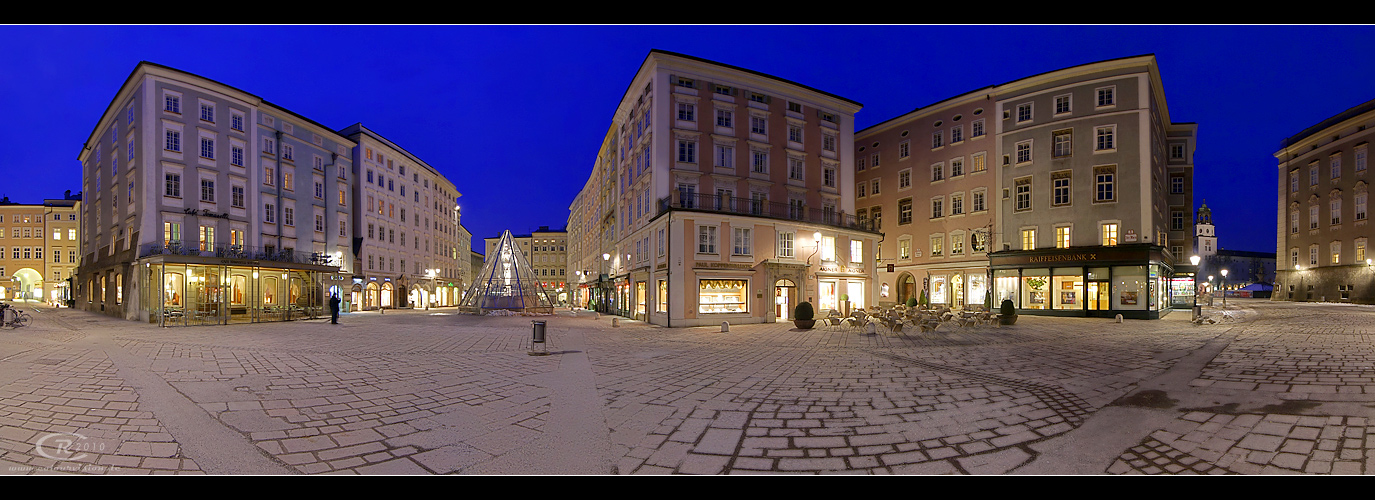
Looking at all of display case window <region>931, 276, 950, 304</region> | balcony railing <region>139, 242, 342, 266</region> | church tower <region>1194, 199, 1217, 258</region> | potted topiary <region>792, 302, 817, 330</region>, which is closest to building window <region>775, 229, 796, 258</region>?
potted topiary <region>792, 302, 817, 330</region>

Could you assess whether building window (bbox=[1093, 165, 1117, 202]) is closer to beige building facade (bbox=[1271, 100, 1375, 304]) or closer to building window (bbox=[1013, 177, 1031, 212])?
building window (bbox=[1013, 177, 1031, 212])

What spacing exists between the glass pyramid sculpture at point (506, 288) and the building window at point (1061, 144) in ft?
108

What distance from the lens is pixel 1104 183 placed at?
30.2 m

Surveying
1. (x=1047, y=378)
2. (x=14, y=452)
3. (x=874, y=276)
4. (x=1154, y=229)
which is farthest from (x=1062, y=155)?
(x=14, y=452)

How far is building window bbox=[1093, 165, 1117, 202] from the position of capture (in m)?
29.9

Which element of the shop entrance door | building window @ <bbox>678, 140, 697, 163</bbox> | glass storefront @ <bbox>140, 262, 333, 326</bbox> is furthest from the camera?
the shop entrance door

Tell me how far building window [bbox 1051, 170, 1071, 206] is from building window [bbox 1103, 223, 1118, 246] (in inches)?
90.7

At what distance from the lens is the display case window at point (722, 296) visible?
25.5m

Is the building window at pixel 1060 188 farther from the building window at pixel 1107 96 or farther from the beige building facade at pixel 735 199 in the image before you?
Result: the beige building facade at pixel 735 199

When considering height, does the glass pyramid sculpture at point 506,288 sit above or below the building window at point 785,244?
below

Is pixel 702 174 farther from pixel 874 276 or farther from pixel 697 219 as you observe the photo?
pixel 874 276

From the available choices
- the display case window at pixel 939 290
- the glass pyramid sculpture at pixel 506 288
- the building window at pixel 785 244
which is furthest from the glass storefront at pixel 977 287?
the glass pyramid sculpture at pixel 506 288

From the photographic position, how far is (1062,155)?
31.6 metres
